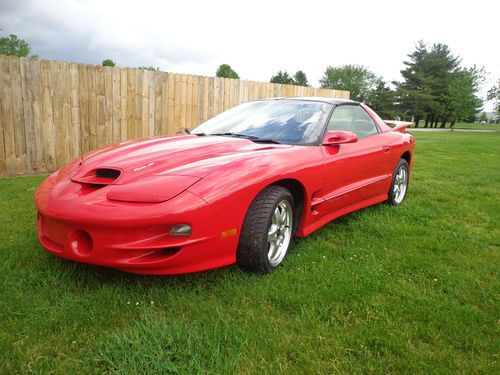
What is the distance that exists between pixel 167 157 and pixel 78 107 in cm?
437

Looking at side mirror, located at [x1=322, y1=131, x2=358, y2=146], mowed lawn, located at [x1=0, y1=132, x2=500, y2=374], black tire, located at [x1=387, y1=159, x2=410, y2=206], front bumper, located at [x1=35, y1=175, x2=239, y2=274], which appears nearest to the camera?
mowed lawn, located at [x1=0, y1=132, x2=500, y2=374]

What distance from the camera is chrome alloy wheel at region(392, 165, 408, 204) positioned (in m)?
4.77

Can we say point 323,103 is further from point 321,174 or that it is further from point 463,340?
point 463,340

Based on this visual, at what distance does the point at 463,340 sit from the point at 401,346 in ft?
1.18

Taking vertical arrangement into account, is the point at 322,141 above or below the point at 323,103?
below

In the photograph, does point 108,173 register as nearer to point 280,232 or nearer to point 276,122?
point 280,232

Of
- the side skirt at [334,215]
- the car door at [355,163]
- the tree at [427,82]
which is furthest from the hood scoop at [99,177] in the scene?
the tree at [427,82]

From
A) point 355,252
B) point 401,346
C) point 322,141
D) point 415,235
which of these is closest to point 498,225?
point 415,235

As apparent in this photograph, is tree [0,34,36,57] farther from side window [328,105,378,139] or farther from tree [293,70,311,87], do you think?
tree [293,70,311,87]

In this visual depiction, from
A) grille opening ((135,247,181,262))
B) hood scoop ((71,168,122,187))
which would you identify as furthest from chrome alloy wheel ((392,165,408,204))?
hood scoop ((71,168,122,187))

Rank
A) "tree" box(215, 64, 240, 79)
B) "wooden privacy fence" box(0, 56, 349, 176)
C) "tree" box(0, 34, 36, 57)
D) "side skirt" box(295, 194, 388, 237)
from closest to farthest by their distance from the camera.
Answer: "side skirt" box(295, 194, 388, 237) < "wooden privacy fence" box(0, 56, 349, 176) < "tree" box(0, 34, 36, 57) < "tree" box(215, 64, 240, 79)

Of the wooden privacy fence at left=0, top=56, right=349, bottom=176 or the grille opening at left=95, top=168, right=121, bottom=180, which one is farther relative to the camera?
the wooden privacy fence at left=0, top=56, right=349, bottom=176

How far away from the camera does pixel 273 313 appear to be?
7.42 ft

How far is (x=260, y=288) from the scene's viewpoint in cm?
251
